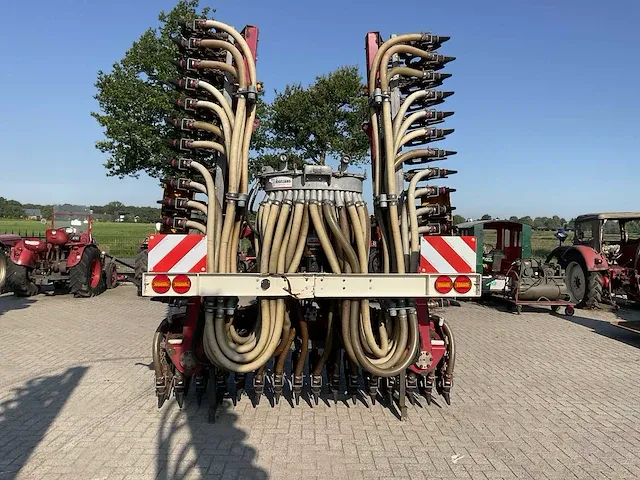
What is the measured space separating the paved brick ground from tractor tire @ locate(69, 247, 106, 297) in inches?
193

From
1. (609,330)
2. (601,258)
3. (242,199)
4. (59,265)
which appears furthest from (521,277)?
(59,265)

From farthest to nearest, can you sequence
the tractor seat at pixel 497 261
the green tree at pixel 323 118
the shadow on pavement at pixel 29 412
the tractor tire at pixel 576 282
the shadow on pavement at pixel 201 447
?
the green tree at pixel 323 118 < the tractor seat at pixel 497 261 < the tractor tire at pixel 576 282 < the shadow on pavement at pixel 29 412 < the shadow on pavement at pixel 201 447

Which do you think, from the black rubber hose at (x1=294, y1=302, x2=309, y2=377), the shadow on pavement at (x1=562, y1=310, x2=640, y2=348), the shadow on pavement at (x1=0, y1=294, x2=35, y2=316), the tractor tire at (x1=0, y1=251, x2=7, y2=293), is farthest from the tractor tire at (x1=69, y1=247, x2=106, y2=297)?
the shadow on pavement at (x1=562, y1=310, x2=640, y2=348)

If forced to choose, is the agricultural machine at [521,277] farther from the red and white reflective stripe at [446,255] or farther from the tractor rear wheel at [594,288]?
the red and white reflective stripe at [446,255]

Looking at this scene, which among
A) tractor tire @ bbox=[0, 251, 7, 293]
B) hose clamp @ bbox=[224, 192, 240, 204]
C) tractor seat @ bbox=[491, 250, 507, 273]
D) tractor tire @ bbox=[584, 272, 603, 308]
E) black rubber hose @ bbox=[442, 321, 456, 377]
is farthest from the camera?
tractor seat @ bbox=[491, 250, 507, 273]

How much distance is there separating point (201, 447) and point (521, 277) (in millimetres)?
8522

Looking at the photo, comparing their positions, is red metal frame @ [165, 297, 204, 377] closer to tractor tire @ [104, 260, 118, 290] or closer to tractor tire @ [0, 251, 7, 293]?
tractor tire @ [0, 251, 7, 293]

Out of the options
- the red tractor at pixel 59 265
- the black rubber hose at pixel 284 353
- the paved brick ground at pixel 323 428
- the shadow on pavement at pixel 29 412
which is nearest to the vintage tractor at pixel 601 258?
the paved brick ground at pixel 323 428

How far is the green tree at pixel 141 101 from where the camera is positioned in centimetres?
1498

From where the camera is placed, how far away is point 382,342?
3922mm

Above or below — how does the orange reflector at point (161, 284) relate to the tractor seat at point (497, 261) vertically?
above

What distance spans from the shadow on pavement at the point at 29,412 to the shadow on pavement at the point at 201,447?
37.3 inches

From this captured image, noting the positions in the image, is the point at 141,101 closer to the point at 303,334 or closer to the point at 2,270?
the point at 2,270

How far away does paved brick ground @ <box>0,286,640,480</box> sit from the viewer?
3318 millimetres
